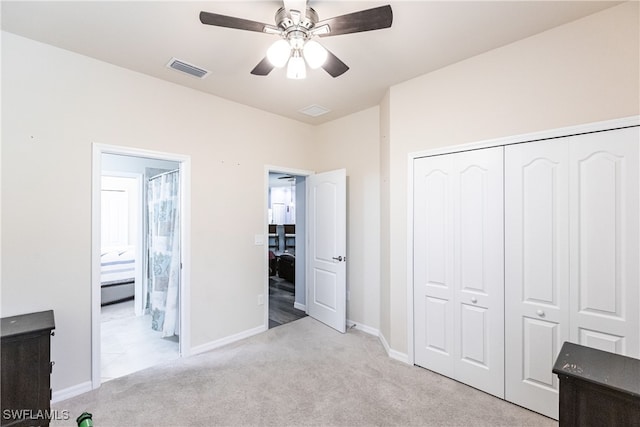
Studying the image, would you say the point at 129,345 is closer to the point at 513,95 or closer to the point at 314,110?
the point at 314,110

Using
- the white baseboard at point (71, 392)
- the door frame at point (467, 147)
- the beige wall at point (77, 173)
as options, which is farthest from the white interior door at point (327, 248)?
the white baseboard at point (71, 392)

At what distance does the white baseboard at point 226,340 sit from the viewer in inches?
119

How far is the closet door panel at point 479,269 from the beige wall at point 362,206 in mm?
1120

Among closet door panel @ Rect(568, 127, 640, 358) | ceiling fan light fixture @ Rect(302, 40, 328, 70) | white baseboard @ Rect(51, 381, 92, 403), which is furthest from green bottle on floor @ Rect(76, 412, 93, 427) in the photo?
closet door panel @ Rect(568, 127, 640, 358)

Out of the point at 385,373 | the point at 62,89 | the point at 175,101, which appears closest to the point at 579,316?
the point at 385,373

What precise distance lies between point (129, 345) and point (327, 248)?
2.54m

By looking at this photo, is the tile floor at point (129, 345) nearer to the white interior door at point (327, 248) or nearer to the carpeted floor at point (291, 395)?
the carpeted floor at point (291, 395)

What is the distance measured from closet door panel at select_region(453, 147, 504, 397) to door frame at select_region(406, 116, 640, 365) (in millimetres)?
65

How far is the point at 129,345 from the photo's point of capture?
3213 mm

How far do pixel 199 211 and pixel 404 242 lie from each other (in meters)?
2.17

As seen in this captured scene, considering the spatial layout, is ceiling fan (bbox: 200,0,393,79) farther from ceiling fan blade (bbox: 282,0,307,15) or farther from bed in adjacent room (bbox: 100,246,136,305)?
bed in adjacent room (bbox: 100,246,136,305)

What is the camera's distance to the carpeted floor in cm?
205

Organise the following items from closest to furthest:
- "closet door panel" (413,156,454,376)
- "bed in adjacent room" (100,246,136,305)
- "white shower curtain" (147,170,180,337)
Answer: "closet door panel" (413,156,454,376)
"white shower curtain" (147,170,180,337)
"bed in adjacent room" (100,246,136,305)

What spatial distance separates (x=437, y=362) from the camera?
8.64ft
